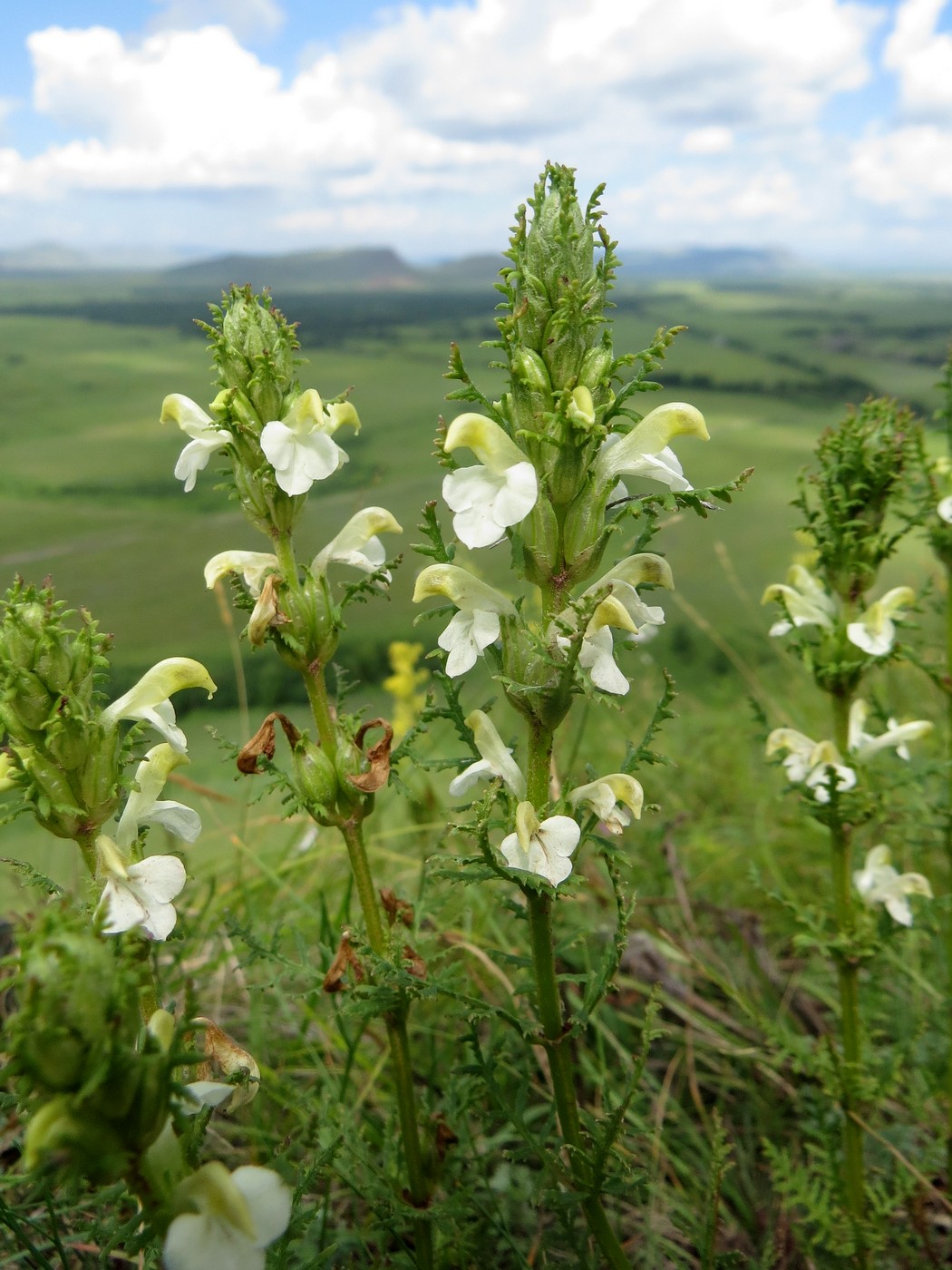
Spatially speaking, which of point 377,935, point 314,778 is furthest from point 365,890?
point 314,778

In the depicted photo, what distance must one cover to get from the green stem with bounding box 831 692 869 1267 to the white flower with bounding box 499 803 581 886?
3.58 ft

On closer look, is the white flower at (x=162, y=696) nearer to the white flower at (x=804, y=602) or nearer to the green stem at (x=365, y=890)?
the green stem at (x=365, y=890)

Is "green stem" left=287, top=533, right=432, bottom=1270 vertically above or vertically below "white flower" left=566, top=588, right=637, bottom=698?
below

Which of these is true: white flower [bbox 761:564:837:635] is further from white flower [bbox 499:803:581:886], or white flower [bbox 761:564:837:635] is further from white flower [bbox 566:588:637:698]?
white flower [bbox 499:803:581:886]

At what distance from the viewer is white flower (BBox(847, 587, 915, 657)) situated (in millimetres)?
2174

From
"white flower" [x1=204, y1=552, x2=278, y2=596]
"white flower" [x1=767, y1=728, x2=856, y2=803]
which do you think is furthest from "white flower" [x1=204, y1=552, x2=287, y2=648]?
"white flower" [x1=767, y1=728, x2=856, y2=803]

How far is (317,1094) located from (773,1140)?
1500 mm

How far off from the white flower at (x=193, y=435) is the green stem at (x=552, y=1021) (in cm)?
88

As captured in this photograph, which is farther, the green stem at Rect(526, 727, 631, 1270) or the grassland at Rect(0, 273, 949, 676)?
the grassland at Rect(0, 273, 949, 676)

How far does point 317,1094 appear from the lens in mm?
2758

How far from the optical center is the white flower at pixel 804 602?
231 centimetres

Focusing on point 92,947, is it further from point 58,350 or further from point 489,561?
point 58,350

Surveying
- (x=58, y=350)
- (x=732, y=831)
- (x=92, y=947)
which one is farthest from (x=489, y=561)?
(x=58, y=350)

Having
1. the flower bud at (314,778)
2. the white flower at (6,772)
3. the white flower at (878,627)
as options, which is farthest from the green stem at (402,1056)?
the white flower at (878,627)
